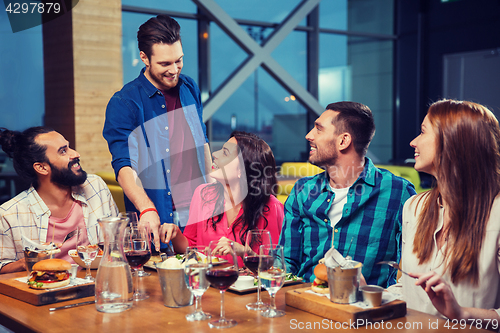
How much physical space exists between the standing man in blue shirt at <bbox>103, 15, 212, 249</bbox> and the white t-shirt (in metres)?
0.82

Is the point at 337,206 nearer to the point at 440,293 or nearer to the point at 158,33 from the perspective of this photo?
the point at 440,293

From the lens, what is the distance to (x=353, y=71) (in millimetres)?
8969

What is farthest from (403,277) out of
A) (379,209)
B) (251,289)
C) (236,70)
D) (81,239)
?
(236,70)

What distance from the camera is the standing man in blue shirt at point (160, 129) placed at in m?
2.33

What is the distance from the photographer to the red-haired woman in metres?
1.44

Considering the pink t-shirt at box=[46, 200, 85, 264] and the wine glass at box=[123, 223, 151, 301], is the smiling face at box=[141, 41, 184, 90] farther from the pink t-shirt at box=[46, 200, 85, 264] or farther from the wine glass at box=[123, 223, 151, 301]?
the wine glass at box=[123, 223, 151, 301]

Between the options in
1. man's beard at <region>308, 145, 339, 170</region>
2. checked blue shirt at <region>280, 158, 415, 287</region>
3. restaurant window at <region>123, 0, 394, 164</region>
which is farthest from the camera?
restaurant window at <region>123, 0, 394, 164</region>

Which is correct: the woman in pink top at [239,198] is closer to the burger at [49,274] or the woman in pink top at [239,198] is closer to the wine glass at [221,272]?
the burger at [49,274]

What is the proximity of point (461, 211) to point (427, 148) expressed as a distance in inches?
9.5

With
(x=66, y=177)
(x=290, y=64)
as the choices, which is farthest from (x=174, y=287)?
(x=290, y=64)

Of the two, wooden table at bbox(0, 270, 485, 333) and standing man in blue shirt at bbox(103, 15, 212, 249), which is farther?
standing man in blue shirt at bbox(103, 15, 212, 249)

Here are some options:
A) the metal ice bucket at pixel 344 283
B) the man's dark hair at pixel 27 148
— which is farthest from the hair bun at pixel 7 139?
the metal ice bucket at pixel 344 283

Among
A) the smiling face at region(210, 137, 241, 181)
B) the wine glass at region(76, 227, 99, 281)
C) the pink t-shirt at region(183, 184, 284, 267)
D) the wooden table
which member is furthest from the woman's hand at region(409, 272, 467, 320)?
the smiling face at region(210, 137, 241, 181)

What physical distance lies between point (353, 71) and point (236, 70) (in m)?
2.88
